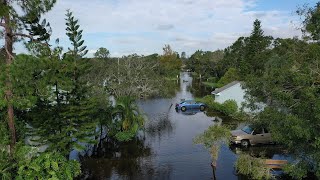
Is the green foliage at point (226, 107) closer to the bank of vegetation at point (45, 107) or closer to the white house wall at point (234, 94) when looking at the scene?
the white house wall at point (234, 94)

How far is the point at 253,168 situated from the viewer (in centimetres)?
1733

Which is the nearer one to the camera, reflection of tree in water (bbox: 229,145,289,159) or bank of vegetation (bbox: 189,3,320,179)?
bank of vegetation (bbox: 189,3,320,179)

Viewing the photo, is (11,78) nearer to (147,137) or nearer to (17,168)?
(17,168)

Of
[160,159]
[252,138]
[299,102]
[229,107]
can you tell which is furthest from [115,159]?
[229,107]

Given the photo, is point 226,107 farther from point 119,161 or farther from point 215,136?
point 215,136

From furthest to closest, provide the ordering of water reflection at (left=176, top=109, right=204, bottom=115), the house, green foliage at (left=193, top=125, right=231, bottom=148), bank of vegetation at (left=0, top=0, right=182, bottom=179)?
water reflection at (left=176, top=109, right=204, bottom=115) → the house → green foliage at (left=193, top=125, right=231, bottom=148) → bank of vegetation at (left=0, top=0, right=182, bottom=179)

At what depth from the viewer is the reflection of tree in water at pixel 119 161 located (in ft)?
60.1

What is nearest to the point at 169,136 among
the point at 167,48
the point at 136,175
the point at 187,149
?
the point at 187,149

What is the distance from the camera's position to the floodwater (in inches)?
715

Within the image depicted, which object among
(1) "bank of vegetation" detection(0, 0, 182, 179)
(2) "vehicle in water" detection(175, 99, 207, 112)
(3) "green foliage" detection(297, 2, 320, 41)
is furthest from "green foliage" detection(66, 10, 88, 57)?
(2) "vehicle in water" detection(175, 99, 207, 112)

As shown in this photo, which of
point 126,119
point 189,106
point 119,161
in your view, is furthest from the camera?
point 189,106

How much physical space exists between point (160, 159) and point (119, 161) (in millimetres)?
2399

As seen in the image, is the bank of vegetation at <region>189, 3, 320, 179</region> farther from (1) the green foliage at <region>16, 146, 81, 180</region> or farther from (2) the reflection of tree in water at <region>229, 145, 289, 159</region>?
(1) the green foliage at <region>16, 146, 81, 180</region>

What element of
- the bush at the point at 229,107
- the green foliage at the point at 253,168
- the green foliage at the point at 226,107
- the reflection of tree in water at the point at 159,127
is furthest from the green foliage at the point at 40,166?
the bush at the point at 229,107
